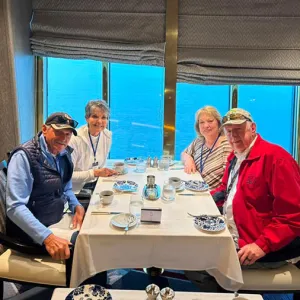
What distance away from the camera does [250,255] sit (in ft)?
5.67

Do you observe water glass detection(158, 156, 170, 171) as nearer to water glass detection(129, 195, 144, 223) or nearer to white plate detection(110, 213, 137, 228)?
water glass detection(129, 195, 144, 223)

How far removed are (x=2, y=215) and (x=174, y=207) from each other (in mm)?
921

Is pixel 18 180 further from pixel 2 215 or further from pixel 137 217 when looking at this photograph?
pixel 137 217

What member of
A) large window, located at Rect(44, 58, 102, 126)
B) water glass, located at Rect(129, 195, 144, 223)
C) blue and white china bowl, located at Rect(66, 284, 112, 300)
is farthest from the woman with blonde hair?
blue and white china bowl, located at Rect(66, 284, 112, 300)

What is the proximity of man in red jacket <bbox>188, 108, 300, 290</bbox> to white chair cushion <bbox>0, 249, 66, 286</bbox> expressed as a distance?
895 mm

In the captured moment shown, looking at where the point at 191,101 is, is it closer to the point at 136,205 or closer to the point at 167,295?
the point at 136,205

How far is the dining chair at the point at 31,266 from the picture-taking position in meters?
1.73

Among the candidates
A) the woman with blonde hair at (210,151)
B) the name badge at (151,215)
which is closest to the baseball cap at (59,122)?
the name badge at (151,215)

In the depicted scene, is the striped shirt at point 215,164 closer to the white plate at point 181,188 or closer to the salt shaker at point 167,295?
the white plate at point 181,188

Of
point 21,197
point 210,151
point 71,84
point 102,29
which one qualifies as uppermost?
point 102,29

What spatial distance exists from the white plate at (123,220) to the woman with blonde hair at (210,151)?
1.06m

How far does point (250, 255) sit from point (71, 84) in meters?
2.59

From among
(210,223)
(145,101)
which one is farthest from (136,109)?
(210,223)

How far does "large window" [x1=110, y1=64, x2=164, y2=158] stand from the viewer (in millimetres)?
3586
